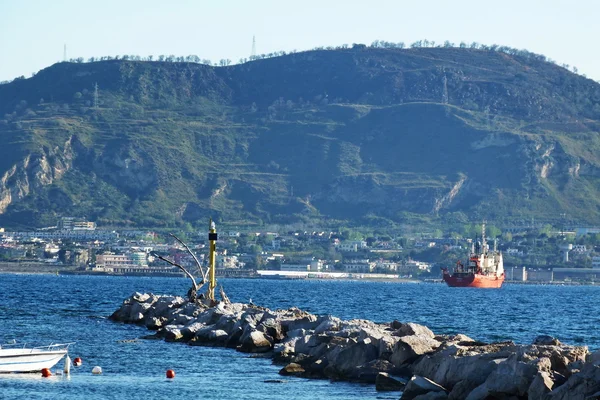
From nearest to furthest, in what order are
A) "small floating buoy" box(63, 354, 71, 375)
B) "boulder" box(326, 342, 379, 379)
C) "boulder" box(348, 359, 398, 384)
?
"boulder" box(348, 359, 398, 384) < "boulder" box(326, 342, 379, 379) < "small floating buoy" box(63, 354, 71, 375)

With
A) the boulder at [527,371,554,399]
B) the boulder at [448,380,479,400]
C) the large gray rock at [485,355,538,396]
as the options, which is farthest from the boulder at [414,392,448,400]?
the boulder at [527,371,554,399]

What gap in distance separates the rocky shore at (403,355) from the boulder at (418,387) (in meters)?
0.02

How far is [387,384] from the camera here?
1464 inches

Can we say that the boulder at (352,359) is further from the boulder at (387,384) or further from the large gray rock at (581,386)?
the large gray rock at (581,386)

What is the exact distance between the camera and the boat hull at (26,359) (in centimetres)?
3959

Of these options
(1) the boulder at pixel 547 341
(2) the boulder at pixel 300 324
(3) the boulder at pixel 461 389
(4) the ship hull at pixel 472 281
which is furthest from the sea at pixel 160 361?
(4) the ship hull at pixel 472 281

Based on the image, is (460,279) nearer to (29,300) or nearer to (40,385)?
(29,300)

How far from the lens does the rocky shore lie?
103 ft

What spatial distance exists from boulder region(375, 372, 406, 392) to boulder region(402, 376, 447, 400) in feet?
8.92

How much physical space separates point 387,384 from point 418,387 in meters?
3.29

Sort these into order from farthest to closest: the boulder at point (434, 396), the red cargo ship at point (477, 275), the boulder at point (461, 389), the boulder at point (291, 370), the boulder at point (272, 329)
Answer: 1. the red cargo ship at point (477, 275)
2. the boulder at point (272, 329)
3. the boulder at point (291, 370)
4. the boulder at point (434, 396)
5. the boulder at point (461, 389)

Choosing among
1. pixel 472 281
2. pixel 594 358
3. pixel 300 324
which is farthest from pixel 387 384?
pixel 472 281

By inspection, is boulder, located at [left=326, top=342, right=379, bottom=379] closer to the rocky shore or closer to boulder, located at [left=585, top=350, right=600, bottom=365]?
the rocky shore

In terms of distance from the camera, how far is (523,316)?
281 ft
